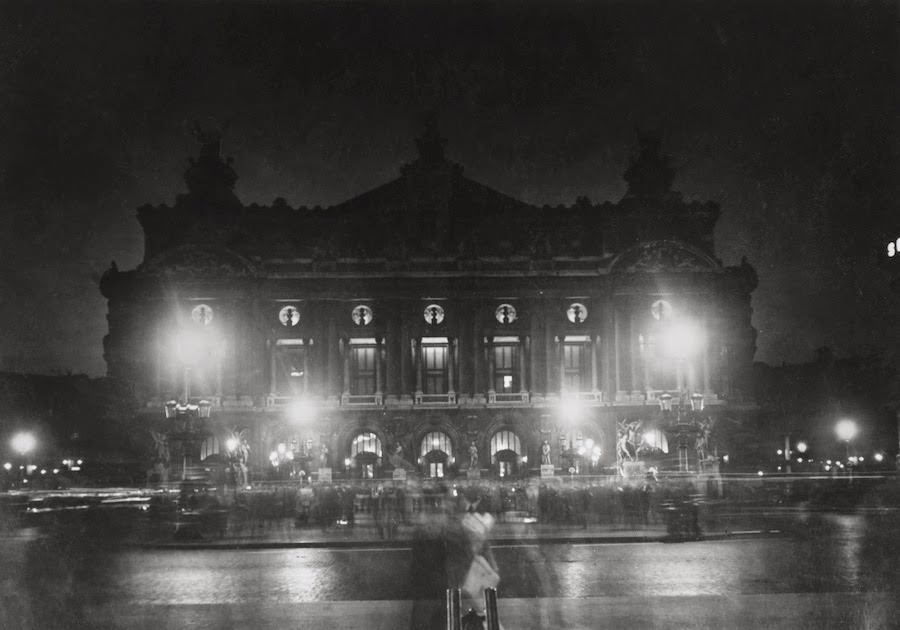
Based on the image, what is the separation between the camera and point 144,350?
6906 centimetres

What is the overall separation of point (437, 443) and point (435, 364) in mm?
5607

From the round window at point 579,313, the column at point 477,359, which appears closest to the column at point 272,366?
the column at point 477,359

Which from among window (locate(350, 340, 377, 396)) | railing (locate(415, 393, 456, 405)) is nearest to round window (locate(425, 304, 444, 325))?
window (locate(350, 340, 377, 396))

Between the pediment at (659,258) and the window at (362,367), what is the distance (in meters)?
17.4

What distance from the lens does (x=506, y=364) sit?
6975cm

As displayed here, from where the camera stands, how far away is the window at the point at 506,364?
6925 cm

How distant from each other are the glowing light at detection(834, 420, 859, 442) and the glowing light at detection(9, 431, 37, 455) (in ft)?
185

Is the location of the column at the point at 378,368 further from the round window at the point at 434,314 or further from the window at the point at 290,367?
the window at the point at 290,367

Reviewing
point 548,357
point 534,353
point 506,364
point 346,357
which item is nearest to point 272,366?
point 346,357

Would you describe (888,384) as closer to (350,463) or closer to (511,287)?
(511,287)

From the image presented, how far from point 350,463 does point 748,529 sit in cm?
4058

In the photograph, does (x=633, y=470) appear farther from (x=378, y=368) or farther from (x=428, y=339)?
(x=378, y=368)

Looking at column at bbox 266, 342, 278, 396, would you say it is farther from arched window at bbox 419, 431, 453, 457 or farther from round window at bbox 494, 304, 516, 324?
round window at bbox 494, 304, 516, 324

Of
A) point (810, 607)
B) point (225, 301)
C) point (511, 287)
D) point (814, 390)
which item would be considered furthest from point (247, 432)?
point (810, 607)
